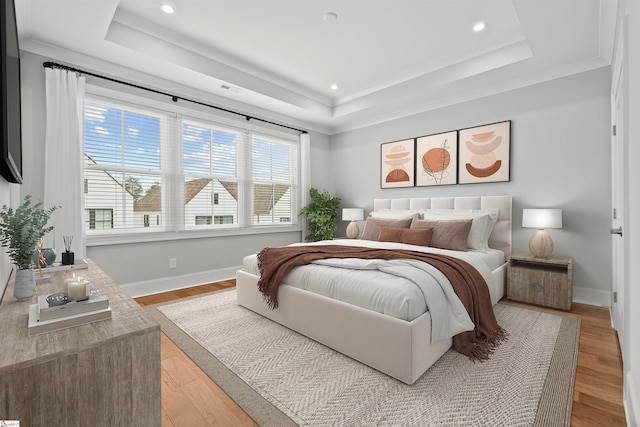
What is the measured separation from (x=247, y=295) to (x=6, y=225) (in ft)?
→ 6.39

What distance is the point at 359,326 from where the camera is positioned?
1.99m

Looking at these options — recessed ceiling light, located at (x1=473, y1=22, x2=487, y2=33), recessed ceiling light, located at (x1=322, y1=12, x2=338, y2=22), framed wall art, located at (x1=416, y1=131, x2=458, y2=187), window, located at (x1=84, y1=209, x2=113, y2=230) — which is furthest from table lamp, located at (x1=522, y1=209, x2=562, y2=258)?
window, located at (x1=84, y1=209, x2=113, y2=230)

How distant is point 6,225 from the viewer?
1358mm

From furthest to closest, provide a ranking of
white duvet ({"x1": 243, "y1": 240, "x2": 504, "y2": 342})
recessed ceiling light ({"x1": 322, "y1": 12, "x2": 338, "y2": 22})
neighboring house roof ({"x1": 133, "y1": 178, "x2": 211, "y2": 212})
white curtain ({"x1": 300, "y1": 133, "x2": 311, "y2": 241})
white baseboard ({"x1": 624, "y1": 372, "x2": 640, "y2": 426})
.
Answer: white curtain ({"x1": 300, "y1": 133, "x2": 311, "y2": 241}), neighboring house roof ({"x1": 133, "y1": 178, "x2": 211, "y2": 212}), recessed ceiling light ({"x1": 322, "y1": 12, "x2": 338, "y2": 22}), white duvet ({"x1": 243, "y1": 240, "x2": 504, "y2": 342}), white baseboard ({"x1": 624, "y1": 372, "x2": 640, "y2": 426})

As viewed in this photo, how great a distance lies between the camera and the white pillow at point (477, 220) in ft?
11.2

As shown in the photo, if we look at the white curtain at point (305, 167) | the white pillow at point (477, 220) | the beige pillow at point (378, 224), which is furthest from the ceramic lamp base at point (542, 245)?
the white curtain at point (305, 167)

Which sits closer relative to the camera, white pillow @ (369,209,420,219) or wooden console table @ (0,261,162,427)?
wooden console table @ (0,261,162,427)

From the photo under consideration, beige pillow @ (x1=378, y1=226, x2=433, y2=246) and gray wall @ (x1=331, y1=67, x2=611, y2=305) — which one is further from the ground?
gray wall @ (x1=331, y1=67, x2=611, y2=305)

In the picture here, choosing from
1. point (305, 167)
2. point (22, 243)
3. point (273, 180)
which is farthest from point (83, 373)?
point (305, 167)

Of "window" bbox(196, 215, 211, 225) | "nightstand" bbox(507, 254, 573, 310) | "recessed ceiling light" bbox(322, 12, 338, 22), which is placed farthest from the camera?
"window" bbox(196, 215, 211, 225)

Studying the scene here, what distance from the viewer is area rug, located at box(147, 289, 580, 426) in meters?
1.52

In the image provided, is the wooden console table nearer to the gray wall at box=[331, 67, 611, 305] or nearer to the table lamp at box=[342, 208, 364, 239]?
the gray wall at box=[331, 67, 611, 305]

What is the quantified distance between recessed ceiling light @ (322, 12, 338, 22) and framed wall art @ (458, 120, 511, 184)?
2.29 m

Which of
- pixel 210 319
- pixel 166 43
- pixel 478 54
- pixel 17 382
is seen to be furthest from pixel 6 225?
pixel 478 54
